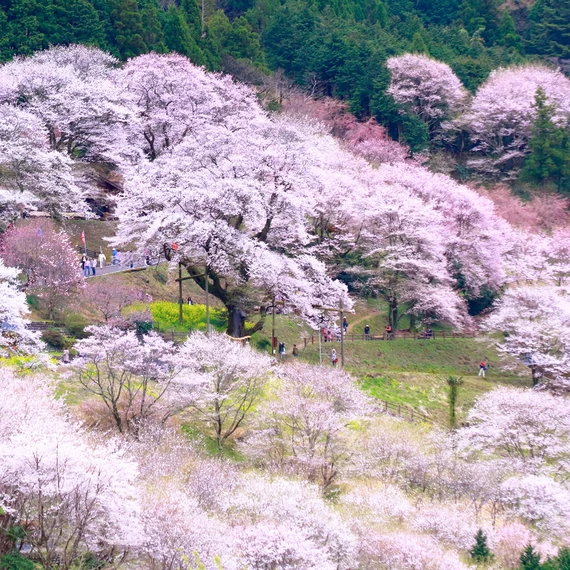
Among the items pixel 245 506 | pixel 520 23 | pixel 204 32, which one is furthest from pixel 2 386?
pixel 520 23

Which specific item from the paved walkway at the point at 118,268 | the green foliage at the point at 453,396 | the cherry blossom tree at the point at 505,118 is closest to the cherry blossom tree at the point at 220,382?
the green foliage at the point at 453,396

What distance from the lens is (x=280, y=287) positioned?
3594 centimetres

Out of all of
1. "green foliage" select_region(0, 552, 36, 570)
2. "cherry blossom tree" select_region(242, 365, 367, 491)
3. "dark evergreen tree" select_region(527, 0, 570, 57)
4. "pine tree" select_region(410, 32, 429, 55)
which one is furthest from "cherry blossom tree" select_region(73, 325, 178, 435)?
"dark evergreen tree" select_region(527, 0, 570, 57)

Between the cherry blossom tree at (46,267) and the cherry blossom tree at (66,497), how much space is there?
15801 mm

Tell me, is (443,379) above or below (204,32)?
below

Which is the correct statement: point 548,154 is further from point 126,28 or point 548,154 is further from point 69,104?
point 69,104

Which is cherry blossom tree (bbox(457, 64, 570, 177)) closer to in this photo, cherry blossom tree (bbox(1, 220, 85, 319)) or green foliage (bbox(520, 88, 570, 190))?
green foliage (bbox(520, 88, 570, 190))

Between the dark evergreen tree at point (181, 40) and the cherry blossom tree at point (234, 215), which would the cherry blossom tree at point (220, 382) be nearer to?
the cherry blossom tree at point (234, 215)

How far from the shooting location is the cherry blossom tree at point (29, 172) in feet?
136

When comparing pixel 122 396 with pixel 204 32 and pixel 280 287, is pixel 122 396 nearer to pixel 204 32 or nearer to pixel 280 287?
pixel 280 287

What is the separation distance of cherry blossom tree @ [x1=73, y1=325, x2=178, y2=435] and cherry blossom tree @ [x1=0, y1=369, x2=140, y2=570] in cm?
699

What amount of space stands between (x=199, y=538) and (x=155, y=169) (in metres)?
21.4

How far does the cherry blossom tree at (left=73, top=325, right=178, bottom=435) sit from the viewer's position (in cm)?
2788

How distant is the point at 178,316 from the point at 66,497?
60.3 feet
